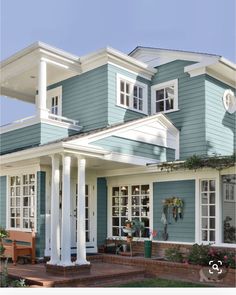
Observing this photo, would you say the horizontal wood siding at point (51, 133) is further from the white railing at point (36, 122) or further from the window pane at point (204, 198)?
the window pane at point (204, 198)

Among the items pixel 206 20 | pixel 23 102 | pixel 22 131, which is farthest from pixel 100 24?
pixel 23 102

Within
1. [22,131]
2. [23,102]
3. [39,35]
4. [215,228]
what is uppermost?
[39,35]

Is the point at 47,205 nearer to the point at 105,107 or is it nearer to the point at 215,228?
the point at 105,107

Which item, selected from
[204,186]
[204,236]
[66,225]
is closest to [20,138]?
[66,225]

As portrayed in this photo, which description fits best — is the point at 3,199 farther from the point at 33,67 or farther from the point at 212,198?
the point at 212,198

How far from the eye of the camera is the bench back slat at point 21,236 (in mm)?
9828

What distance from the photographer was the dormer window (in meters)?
11.3

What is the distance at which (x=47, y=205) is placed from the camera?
32.8 ft

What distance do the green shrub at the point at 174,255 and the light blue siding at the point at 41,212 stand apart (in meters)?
2.84

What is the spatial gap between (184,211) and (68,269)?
3078 millimetres

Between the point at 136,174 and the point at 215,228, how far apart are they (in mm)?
2411

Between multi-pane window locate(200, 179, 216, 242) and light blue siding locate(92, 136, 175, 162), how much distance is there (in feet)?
5.28

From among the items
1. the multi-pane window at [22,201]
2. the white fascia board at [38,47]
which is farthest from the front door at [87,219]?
the white fascia board at [38,47]

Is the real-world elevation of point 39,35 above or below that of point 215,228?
above
